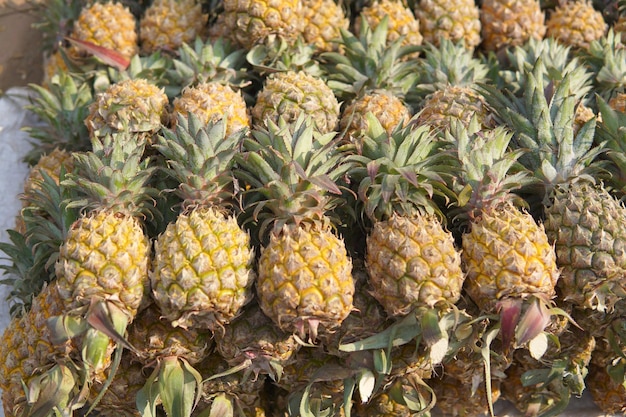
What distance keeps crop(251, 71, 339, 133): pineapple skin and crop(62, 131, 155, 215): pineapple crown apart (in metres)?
0.64

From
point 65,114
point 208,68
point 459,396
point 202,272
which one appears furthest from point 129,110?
point 459,396

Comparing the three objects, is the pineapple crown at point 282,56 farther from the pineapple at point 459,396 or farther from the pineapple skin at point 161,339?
A: the pineapple at point 459,396

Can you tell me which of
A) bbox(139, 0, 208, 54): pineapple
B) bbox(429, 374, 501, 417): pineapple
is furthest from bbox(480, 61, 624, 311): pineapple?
bbox(139, 0, 208, 54): pineapple

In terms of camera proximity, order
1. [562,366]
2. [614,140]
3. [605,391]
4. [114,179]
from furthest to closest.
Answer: [605,391] < [614,140] < [562,366] < [114,179]

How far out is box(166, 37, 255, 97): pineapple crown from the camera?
124 inches

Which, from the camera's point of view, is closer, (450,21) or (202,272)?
(202,272)

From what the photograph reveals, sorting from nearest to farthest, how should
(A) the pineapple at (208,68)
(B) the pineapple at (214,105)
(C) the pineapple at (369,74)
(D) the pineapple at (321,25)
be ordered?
1. (B) the pineapple at (214,105)
2. (C) the pineapple at (369,74)
3. (A) the pineapple at (208,68)
4. (D) the pineapple at (321,25)

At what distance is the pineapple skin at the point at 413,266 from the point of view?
227 cm

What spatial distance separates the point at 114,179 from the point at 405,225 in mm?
1160

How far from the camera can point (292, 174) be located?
7.79ft

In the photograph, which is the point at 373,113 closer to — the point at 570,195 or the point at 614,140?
the point at 570,195

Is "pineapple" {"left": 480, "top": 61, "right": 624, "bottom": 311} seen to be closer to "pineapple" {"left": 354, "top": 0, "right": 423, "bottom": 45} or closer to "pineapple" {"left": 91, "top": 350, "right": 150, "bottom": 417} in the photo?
"pineapple" {"left": 354, "top": 0, "right": 423, "bottom": 45}

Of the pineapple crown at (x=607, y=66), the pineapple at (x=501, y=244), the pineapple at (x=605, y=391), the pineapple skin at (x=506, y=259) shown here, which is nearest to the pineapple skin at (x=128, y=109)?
the pineapple at (x=501, y=244)

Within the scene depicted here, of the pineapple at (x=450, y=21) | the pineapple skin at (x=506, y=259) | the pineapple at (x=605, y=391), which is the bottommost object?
the pineapple at (x=605, y=391)
